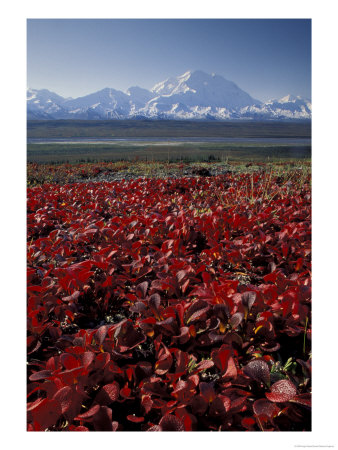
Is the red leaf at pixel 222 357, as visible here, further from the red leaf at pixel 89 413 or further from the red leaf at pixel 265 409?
the red leaf at pixel 89 413

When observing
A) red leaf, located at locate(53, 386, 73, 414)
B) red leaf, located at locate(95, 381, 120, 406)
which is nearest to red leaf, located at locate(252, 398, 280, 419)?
red leaf, located at locate(95, 381, 120, 406)

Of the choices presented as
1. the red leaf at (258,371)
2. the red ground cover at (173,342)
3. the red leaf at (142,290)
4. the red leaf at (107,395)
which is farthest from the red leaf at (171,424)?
the red leaf at (142,290)

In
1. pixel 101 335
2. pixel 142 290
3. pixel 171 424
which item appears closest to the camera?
pixel 171 424

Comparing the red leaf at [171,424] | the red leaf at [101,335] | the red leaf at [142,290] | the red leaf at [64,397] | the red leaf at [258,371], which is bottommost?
the red leaf at [171,424]

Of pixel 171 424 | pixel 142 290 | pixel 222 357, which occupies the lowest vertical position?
pixel 171 424

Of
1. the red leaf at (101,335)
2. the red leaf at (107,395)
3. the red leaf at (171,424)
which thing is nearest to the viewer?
the red leaf at (171,424)

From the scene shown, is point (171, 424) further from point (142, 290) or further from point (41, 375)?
point (142, 290)

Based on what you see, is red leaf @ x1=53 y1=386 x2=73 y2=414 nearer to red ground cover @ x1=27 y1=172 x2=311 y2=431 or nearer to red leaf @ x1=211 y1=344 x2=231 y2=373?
red ground cover @ x1=27 y1=172 x2=311 y2=431

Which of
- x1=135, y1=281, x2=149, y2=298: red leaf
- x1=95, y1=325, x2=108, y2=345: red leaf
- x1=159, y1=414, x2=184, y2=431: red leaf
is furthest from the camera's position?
x1=135, y1=281, x2=149, y2=298: red leaf

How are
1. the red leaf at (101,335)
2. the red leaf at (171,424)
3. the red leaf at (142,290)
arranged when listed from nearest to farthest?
the red leaf at (171,424) → the red leaf at (101,335) → the red leaf at (142,290)

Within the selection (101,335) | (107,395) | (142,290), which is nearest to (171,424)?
(107,395)

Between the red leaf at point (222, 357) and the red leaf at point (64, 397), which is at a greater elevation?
the red leaf at point (222, 357)

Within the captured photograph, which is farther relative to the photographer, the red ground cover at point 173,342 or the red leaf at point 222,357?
the red leaf at point 222,357
